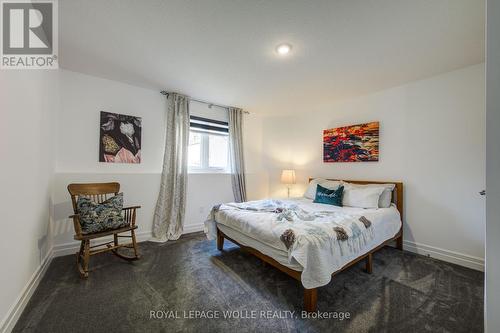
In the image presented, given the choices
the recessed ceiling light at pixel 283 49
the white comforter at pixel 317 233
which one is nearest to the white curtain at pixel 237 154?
the white comforter at pixel 317 233

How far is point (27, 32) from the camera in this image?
1.70 metres

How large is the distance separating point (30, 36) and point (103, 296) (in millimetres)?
2369

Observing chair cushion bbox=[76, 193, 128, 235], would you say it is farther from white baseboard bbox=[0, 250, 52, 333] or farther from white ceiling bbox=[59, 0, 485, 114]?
white ceiling bbox=[59, 0, 485, 114]

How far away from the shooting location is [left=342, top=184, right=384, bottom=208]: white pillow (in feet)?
8.98

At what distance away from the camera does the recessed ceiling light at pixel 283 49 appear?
1981 mm

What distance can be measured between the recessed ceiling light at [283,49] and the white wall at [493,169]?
144cm

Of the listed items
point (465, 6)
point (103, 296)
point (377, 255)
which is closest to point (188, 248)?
point (103, 296)

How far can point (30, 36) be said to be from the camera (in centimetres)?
175

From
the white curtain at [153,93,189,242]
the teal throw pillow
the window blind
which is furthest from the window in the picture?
the teal throw pillow

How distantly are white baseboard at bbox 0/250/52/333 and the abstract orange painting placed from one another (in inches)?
159

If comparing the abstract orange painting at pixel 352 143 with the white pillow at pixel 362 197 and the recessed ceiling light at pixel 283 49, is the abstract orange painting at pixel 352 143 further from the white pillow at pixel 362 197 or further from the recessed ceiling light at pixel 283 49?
the recessed ceiling light at pixel 283 49

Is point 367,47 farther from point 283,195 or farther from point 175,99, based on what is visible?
point 283,195

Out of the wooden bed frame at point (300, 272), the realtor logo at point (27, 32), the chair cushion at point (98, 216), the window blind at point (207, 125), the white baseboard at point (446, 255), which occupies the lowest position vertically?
the white baseboard at point (446, 255)

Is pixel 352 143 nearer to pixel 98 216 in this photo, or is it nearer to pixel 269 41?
pixel 269 41
